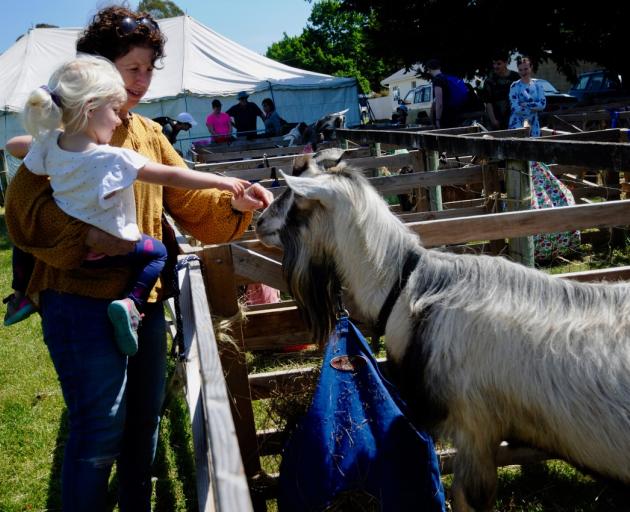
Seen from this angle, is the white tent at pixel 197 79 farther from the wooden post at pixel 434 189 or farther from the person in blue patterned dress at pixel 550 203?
the person in blue patterned dress at pixel 550 203

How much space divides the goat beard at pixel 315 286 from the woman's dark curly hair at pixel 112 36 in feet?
3.23

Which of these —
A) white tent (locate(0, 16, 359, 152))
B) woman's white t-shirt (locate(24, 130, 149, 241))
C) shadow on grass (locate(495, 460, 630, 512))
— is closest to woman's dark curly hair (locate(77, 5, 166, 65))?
woman's white t-shirt (locate(24, 130, 149, 241))

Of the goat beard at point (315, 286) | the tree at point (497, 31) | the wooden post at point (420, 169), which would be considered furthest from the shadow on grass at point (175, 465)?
the tree at point (497, 31)

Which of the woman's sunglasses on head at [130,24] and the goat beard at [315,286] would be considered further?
the goat beard at [315,286]

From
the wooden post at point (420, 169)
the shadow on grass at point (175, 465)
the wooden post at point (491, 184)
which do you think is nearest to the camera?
the shadow on grass at point (175, 465)

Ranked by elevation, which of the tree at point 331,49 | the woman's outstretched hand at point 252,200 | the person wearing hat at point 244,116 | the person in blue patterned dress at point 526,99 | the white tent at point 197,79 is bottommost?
the woman's outstretched hand at point 252,200

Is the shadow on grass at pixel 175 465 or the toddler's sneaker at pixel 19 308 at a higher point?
the toddler's sneaker at pixel 19 308

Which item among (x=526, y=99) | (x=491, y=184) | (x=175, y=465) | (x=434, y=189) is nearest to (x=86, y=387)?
(x=175, y=465)

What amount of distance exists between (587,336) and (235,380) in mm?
1506

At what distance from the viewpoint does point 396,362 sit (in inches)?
98.7

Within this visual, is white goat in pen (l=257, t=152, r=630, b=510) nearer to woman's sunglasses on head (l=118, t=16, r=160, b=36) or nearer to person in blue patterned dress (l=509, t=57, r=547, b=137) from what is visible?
woman's sunglasses on head (l=118, t=16, r=160, b=36)

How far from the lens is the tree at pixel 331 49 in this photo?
73938mm

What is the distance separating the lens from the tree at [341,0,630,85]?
60.4 ft

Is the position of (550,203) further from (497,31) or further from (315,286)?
(497,31)
